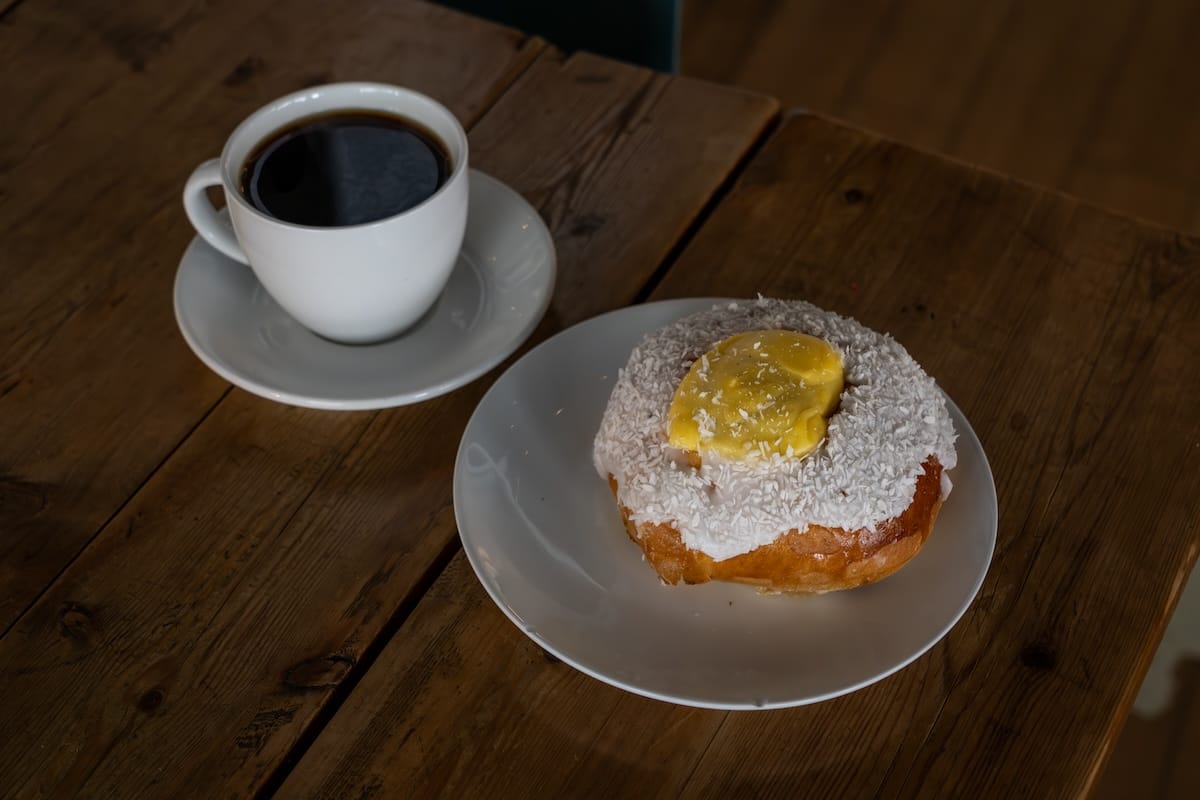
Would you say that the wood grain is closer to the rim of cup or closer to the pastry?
the rim of cup

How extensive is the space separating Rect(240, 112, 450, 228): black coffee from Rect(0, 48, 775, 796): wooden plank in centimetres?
15

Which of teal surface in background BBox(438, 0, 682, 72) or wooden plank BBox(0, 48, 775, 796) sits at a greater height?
wooden plank BBox(0, 48, 775, 796)

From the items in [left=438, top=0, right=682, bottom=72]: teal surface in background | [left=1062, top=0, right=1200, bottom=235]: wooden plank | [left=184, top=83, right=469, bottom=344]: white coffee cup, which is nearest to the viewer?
[left=184, top=83, right=469, bottom=344]: white coffee cup

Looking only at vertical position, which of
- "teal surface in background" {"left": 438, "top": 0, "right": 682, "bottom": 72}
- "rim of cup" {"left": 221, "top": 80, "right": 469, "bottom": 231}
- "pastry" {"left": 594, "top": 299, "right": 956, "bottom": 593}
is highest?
"rim of cup" {"left": 221, "top": 80, "right": 469, "bottom": 231}

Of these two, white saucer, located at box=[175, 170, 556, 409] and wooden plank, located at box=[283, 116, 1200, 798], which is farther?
white saucer, located at box=[175, 170, 556, 409]

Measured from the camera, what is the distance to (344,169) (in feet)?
2.89

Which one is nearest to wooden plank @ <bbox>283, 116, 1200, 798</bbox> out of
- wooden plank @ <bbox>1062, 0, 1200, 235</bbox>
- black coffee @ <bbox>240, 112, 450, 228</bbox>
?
black coffee @ <bbox>240, 112, 450, 228</bbox>

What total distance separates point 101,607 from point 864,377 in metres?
0.53

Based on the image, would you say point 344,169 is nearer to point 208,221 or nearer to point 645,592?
point 208,221

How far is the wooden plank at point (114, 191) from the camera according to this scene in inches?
32.9

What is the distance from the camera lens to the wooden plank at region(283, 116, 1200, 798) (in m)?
0.69

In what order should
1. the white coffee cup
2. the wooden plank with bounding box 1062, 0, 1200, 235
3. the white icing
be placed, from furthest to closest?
the wooden plank with bounding box 1062, 0, 1200, 235 → the white coffee cup → the white icing

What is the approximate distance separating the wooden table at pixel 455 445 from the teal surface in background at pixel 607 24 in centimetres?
30

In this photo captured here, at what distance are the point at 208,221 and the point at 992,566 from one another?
2.12 ft
